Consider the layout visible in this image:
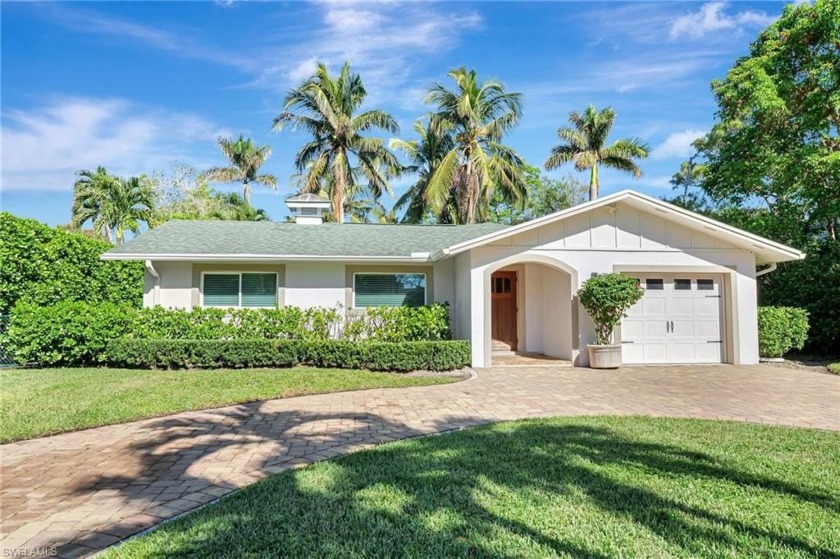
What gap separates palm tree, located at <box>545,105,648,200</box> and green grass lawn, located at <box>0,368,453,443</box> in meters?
21.0

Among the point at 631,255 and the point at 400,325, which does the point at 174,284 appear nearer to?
the point at 400,325

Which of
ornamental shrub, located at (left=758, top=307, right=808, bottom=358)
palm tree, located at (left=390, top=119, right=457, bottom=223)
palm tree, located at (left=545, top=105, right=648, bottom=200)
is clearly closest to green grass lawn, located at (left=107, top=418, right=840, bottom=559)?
ornamental shrub, located at (left=758, top=307, right=808, bottom=358)

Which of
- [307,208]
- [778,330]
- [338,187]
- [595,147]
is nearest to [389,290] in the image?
[307,208]

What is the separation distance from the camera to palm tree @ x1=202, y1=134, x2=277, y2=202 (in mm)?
32875

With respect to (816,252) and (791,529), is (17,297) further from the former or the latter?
(816,252)

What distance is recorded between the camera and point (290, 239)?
46.4 ft

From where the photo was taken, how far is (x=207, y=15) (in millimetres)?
9789

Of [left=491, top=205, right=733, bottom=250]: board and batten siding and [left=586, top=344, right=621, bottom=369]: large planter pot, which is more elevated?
[left=491, top=205, right=733, bottom=250]: board and batten siding

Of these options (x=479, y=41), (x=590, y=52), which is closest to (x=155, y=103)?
(x=479, y=41)

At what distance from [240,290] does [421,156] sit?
16.4m

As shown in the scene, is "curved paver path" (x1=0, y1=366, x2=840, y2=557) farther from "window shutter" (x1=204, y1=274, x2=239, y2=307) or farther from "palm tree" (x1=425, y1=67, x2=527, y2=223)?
"palm tree" (x1=425, y1=67, x2=527, y2=223)

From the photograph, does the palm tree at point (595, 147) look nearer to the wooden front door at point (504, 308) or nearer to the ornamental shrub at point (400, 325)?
the wooden front door at point (504, 308)

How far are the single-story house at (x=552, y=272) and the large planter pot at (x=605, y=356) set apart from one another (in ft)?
1.70

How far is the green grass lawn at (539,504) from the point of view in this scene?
304 cm
